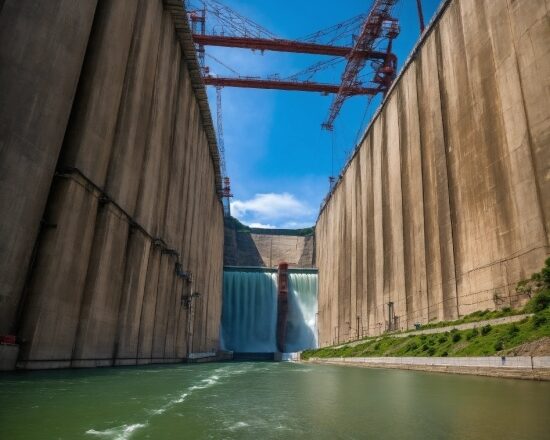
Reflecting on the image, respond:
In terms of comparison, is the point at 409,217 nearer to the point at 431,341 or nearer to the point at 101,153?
the point at 431,341

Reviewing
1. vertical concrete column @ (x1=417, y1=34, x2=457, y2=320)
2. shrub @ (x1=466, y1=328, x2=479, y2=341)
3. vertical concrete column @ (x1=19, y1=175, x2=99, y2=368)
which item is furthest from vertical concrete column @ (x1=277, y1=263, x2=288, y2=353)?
vertical concrete column @ (x1=19, y1=175, x2=99, y2=368)

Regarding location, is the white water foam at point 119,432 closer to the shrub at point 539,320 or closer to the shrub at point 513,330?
the shrub at point 513,330

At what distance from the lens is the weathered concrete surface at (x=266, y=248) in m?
73.6

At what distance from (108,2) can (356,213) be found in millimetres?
32113

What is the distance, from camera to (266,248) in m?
74.8

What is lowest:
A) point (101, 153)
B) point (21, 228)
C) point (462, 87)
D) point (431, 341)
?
point (431, 341)

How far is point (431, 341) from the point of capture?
1934cm

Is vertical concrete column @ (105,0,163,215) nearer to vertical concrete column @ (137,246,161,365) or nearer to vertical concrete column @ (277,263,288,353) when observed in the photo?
vertical concrete column @ (137,246,161,365)

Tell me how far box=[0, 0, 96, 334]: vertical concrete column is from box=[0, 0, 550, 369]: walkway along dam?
0.04m

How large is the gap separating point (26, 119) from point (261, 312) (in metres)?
48.9

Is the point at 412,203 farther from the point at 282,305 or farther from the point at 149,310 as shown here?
the point at 282,305

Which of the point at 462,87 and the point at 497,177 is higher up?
the point at 462,87

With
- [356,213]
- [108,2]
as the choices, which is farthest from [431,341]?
[356,213]

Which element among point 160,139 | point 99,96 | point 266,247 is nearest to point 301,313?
point 266,247
